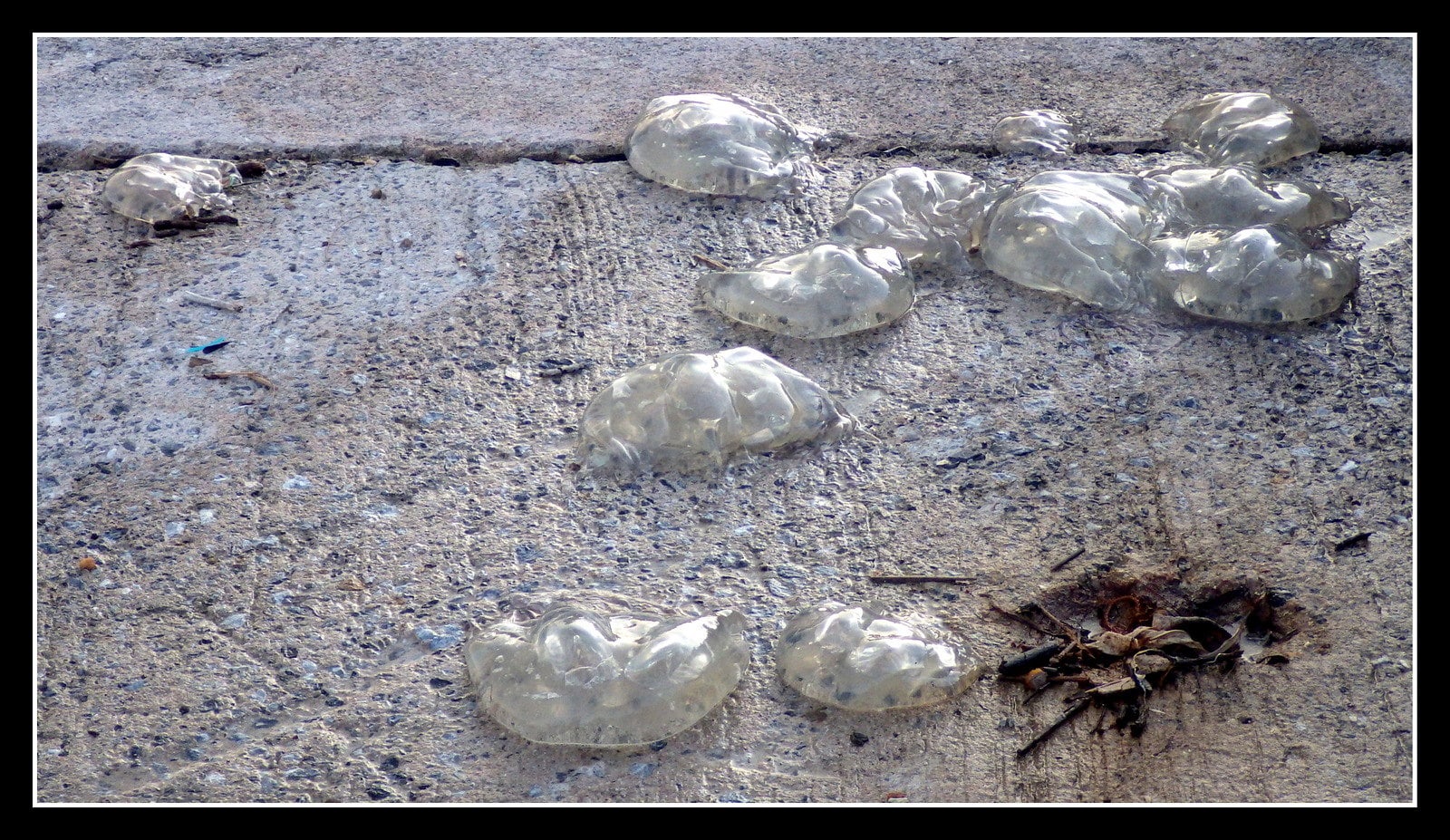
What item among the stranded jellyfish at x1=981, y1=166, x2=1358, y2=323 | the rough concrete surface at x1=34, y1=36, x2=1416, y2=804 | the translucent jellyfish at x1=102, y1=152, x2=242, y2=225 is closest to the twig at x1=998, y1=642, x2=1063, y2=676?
the rough concrete surface at x1=34, y1=36, x2=1416, y2=804

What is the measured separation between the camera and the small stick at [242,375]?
2277 millimetres

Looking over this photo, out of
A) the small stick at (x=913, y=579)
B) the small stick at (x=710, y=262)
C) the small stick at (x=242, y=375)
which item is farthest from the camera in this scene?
the small stick at (x=710, y=262)

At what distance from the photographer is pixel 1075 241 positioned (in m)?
2.50

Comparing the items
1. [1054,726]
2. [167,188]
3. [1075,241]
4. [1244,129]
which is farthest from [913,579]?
[167,188]

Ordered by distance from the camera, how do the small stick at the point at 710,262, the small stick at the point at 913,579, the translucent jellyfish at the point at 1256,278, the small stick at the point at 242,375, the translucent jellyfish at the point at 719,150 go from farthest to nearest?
the translucent jellyfish at the point at 719,150 < the small stick at the point at 710,262 < the translucent jellyfish at the point at 1256,278 < the small stick at the point at 242,375 < the small stick at the point at 913,579

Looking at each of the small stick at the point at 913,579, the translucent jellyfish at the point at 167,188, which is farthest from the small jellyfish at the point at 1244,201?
the translucent jellyfish at the point at 167,188

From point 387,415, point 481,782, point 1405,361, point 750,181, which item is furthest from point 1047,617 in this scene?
point 750,181

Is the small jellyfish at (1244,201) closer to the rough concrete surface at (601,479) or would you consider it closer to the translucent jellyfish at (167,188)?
the rough concrete surface at (601,479)

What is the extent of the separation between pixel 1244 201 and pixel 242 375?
2219 mm

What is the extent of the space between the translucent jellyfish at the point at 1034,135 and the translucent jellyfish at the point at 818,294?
2.57ft

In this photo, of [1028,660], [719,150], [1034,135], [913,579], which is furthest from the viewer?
[1034,135]

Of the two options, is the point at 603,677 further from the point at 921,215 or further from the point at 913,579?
the point at 921,215

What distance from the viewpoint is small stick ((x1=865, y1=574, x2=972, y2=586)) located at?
188cm

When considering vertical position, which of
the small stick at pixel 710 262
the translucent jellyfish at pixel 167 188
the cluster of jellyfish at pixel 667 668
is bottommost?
the cluster of jellyfish at pixel 667 668
